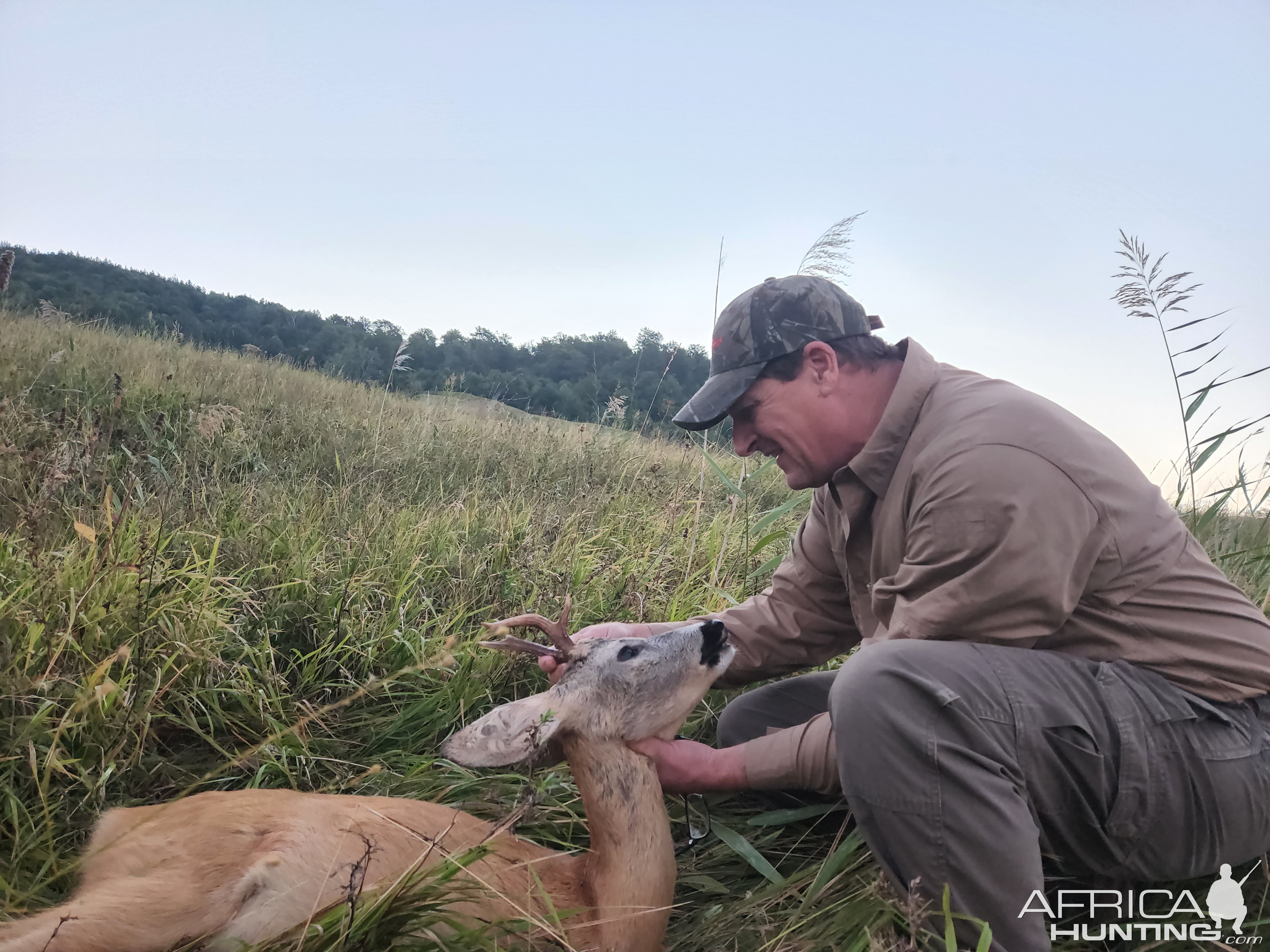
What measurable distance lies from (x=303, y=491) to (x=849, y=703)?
3291 mm

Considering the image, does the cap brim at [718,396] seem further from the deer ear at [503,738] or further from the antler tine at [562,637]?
the deer ear at [503,738]

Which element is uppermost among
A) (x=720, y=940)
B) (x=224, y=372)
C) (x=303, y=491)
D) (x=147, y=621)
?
(x=224, y=372)

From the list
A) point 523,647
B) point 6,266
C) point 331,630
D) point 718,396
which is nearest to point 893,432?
point 718,396

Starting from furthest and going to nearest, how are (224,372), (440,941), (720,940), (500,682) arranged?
(224,372) → (500,682) → (720,940) → (440,941)

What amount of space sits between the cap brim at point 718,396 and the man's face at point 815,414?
3 cm

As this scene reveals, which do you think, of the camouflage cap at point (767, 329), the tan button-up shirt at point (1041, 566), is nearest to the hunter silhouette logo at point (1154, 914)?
the tan button-up shirt at point (1041, 566)

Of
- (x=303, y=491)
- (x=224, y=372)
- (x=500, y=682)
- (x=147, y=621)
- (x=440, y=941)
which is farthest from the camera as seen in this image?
(x=224, y=372)

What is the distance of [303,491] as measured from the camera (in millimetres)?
4320

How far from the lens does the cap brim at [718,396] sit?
276 cm

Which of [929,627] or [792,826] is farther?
[792,826]

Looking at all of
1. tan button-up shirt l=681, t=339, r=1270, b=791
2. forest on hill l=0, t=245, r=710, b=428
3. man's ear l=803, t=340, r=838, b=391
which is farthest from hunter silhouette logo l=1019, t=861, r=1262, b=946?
forest on hill l=0, t=245, r=710, b=428

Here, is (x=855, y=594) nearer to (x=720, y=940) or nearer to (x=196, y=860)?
(x=720, y=940)

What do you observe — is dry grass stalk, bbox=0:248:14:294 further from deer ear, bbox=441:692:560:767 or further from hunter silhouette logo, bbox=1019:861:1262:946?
hunter silhouette logo, bbox=1019:861:1262:946

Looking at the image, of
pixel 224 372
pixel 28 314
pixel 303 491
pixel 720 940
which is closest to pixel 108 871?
pixel 720 940
